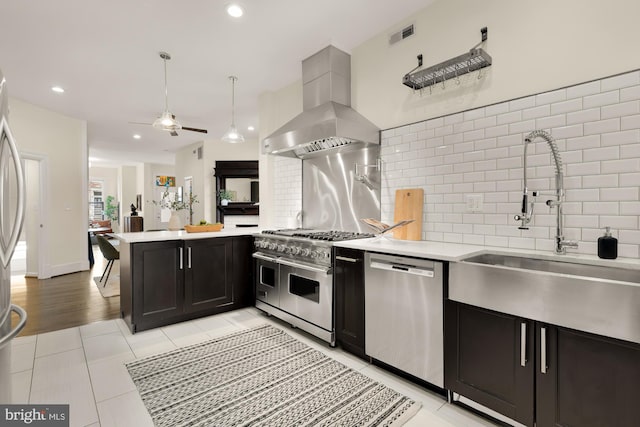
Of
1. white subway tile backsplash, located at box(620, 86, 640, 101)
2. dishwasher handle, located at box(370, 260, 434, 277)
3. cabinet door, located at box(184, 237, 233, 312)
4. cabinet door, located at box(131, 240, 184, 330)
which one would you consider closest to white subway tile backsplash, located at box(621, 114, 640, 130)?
white subway tile backsplash, located at box(620, 86, 640, 101)

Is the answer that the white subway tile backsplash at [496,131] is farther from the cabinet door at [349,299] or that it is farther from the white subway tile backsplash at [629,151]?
the cabinet door at [349,299]

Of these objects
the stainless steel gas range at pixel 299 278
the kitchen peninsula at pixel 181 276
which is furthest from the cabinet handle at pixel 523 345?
the kitchen peninsula at pixel 181 276

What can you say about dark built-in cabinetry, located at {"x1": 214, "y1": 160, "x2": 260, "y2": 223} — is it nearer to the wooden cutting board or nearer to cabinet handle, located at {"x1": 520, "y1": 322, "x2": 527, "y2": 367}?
the wooden cutting board

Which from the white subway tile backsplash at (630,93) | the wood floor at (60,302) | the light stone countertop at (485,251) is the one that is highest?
the white subway tile backsplash at (630,93)

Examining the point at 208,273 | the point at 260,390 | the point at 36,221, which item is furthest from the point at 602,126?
the point at 36,221

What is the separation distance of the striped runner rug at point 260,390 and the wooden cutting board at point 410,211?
4.04 ft

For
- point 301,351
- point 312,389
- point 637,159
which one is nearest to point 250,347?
point 301,351

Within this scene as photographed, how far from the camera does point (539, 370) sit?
1.54m

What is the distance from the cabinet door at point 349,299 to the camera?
247cm

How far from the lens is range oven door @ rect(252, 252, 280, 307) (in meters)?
3.33

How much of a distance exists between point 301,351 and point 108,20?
3.57 meters

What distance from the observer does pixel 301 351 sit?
2.67 meters

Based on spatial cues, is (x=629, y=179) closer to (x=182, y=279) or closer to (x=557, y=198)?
(x=557, y=198)

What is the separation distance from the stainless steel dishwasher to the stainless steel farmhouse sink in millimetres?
169
